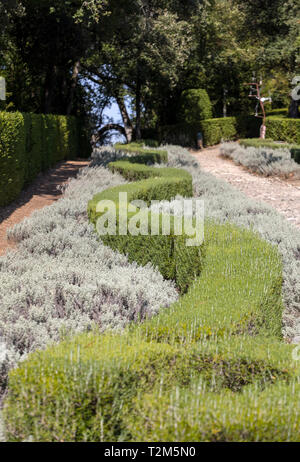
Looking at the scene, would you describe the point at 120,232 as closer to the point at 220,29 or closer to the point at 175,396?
the point at 175,396

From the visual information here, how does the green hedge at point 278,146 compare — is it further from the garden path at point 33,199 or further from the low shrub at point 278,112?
the low shrub at point 278,112

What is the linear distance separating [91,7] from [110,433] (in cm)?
1303

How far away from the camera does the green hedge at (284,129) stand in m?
26.2

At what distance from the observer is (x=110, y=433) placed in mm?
2609

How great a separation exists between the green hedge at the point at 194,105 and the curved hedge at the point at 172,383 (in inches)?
1011

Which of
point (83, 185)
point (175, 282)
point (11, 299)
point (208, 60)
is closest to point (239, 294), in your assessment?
point (175, 282)

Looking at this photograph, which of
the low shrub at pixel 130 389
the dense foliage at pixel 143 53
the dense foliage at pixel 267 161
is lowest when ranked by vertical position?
the low shrub at pixel 130 389

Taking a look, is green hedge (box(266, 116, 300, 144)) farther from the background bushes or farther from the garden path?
the garden path

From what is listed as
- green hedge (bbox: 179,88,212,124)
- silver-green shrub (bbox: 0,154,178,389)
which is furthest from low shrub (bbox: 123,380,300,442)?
green hedge (bbox: 179,88,212,124)

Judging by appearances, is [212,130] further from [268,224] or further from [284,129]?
[268,224]

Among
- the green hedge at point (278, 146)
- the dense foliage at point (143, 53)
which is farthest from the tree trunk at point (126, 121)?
the green hedge at point (278, 146)

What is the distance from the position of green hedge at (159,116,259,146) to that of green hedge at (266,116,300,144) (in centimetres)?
221

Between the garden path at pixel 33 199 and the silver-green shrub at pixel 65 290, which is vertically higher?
the garden path at pixel 33 199

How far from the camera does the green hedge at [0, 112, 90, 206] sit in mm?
9852
